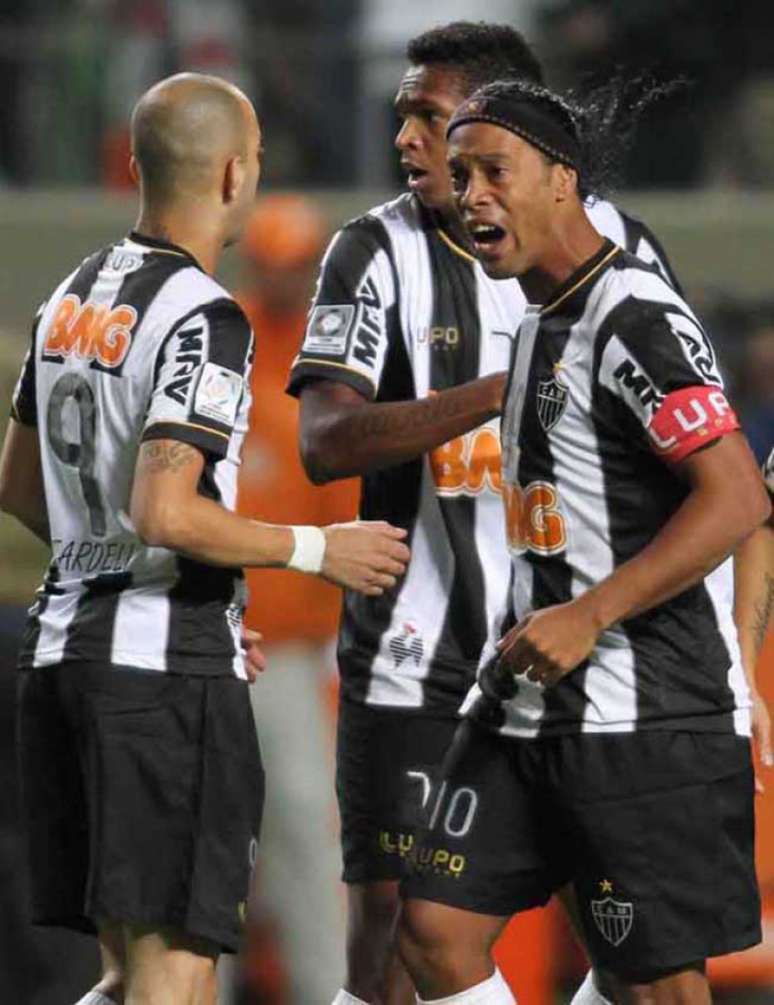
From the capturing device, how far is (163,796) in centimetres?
541

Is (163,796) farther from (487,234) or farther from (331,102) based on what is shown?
(331,102)

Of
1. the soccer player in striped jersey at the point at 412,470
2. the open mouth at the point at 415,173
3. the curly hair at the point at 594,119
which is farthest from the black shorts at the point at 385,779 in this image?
the curly hair at the point at 594,119

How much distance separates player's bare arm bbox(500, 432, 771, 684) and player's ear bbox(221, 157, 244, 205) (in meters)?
1.17

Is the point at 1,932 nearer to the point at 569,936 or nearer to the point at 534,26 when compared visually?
the point at 569,936

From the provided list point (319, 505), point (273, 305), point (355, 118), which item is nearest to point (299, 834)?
point (319, 505)

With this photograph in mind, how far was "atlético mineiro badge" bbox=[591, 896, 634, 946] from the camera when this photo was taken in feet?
16.7

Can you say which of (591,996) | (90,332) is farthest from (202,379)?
(591,996)

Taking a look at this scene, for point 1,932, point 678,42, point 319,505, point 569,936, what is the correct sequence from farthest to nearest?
point 678,42, point 569,936, point 319,505, point 1,932

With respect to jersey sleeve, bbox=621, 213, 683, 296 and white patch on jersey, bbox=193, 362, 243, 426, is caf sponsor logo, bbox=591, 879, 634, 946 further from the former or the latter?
jersey sleeve, bbox=621, 213, 683, 296

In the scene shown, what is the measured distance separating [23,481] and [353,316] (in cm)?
82

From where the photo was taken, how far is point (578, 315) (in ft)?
16.5

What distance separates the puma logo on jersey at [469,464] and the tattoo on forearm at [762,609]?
2.16ft

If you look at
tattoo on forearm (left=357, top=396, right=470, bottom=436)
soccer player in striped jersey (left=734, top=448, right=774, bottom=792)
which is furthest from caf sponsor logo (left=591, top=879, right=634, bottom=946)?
tattoo on forearm (left=357, top=396, right=470, bottom=436)

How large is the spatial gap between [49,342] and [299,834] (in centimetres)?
271
